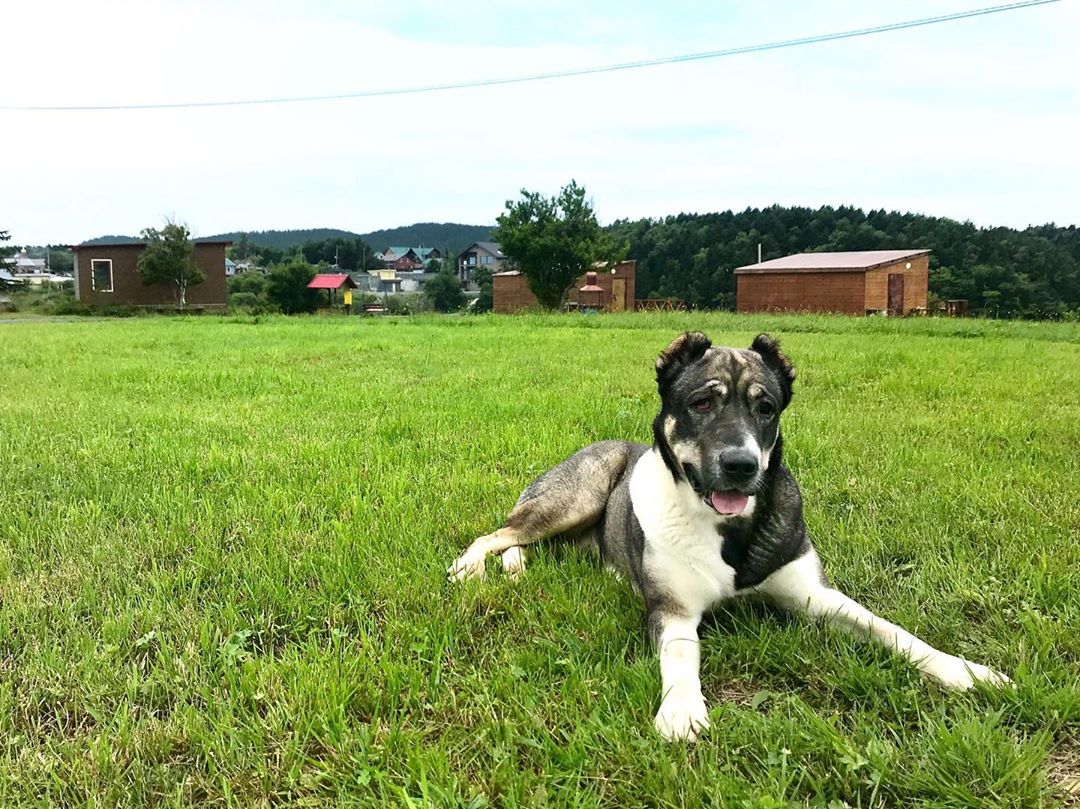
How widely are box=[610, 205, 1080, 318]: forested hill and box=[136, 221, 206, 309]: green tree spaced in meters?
34.1

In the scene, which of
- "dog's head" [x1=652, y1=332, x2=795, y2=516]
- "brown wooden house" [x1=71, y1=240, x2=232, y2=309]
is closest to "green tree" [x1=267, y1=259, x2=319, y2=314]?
"brown wooden house" [x1=71, y1=240, x2=232, y2=309]

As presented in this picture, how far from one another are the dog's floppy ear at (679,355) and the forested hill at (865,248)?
45327 mm

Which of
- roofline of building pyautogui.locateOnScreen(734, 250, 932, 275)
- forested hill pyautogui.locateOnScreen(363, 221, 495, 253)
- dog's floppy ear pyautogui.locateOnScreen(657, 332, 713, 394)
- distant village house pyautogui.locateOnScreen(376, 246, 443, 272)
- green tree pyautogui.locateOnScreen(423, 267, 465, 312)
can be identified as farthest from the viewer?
forested hill pyautogui.locateOnScreen(363, 221, 495, 253)

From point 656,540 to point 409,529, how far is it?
154 centimetres

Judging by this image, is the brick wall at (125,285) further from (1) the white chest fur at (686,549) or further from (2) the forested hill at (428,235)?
(2) the forested hill at (428,235)

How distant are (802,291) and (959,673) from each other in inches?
1807

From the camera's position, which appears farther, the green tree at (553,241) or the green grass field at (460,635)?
the green tree at (553,241)

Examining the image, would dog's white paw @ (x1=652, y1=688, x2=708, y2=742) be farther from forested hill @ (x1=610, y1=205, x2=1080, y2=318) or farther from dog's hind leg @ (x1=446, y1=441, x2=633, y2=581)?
forested hill @ (x1=610, y1=205, x2=1080, y2=318)

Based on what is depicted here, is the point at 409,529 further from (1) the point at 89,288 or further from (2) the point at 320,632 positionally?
(1) the point at 89,288

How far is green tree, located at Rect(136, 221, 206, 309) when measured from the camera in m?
49.0

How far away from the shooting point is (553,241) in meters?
52.0

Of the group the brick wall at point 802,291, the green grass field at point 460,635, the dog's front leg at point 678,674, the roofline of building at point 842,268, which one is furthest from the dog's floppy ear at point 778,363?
the roofline of building at point 842,268

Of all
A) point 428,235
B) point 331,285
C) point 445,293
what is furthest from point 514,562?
point 428,235

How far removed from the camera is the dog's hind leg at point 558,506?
362cm
